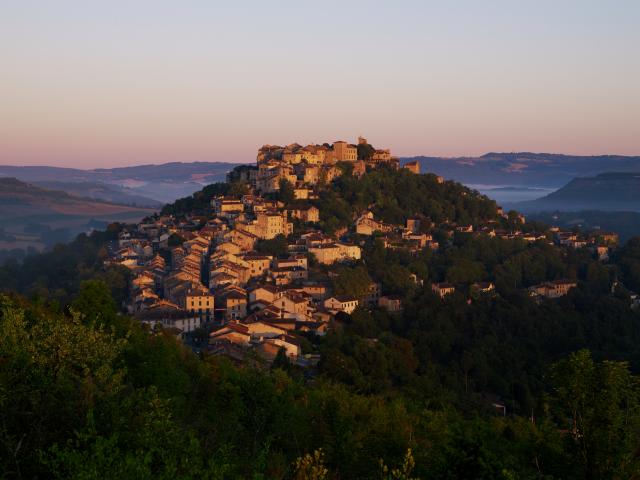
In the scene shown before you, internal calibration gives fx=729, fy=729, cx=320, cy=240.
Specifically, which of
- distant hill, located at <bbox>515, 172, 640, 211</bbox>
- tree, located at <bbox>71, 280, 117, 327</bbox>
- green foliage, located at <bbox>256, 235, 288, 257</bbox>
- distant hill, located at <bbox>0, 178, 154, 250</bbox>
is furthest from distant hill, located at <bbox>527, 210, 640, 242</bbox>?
tree, located at <bbox>71, 280, 117, 327</bbox>

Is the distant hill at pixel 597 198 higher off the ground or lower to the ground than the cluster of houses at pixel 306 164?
lower

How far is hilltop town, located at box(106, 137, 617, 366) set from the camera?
38.4 metres

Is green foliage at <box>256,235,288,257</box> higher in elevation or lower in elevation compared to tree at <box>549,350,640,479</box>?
lower

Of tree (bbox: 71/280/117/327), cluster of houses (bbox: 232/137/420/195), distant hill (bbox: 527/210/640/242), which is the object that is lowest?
distant hill (bbox: 527/210/640/242)

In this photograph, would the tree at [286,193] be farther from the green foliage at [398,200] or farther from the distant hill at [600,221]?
the distant hill at [600,221]

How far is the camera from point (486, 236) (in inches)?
2398

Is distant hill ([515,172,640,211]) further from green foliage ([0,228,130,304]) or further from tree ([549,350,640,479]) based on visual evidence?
tree ([549,350,640,479])

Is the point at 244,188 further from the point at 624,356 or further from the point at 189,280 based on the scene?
the point at 624,356

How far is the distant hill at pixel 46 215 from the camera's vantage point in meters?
114

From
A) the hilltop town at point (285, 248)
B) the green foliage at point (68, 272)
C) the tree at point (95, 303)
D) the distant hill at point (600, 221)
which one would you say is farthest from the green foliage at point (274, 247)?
the distant hill at point (600, 221)

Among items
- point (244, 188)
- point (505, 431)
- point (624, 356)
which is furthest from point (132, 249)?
point (505, 431)

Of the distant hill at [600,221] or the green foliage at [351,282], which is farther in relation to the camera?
the distant hill at [600,221]

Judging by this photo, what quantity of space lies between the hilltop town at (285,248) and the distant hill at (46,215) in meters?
54.3

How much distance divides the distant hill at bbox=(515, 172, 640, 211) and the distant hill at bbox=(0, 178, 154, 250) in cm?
9690
